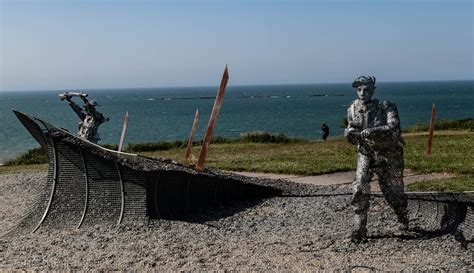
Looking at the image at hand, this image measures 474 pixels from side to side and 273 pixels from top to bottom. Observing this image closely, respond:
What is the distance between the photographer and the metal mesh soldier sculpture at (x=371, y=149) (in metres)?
9.96

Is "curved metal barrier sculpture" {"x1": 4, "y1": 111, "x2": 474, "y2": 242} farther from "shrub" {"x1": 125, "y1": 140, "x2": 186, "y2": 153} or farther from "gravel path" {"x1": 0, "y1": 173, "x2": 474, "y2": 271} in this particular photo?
"shrub" {"x1": 125, "y1": 140, "x2": 186, "y2": 153}

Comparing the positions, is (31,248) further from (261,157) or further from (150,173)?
(261,157)

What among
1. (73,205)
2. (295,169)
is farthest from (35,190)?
(295,169)

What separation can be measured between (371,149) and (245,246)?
2445mm

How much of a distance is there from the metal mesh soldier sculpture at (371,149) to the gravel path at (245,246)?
64 centimetres

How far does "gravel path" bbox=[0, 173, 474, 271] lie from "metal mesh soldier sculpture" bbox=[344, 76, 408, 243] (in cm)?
64

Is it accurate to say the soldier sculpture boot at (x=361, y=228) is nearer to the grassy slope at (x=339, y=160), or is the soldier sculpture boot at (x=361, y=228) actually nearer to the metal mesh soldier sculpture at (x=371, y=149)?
the metal mesh soldier sculpture at (x=371, y=149)

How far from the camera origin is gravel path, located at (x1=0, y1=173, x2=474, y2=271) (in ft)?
30.7

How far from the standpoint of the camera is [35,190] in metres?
17.6

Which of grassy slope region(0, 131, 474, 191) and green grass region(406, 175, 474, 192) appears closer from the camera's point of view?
green grass region(406, 175, 474, 192)

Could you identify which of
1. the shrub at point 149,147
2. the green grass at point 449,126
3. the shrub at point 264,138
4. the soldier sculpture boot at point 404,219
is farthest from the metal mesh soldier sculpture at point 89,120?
the green grass at point 449,126

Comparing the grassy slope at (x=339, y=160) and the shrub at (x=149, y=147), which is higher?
the grassy slope at (x=339, y=160)

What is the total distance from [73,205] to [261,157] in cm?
1160

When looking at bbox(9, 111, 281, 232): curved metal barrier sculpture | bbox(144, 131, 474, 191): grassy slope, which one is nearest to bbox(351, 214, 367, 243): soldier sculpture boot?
bbox(9, 111, 281, 232): curved metal barrier sculpture
